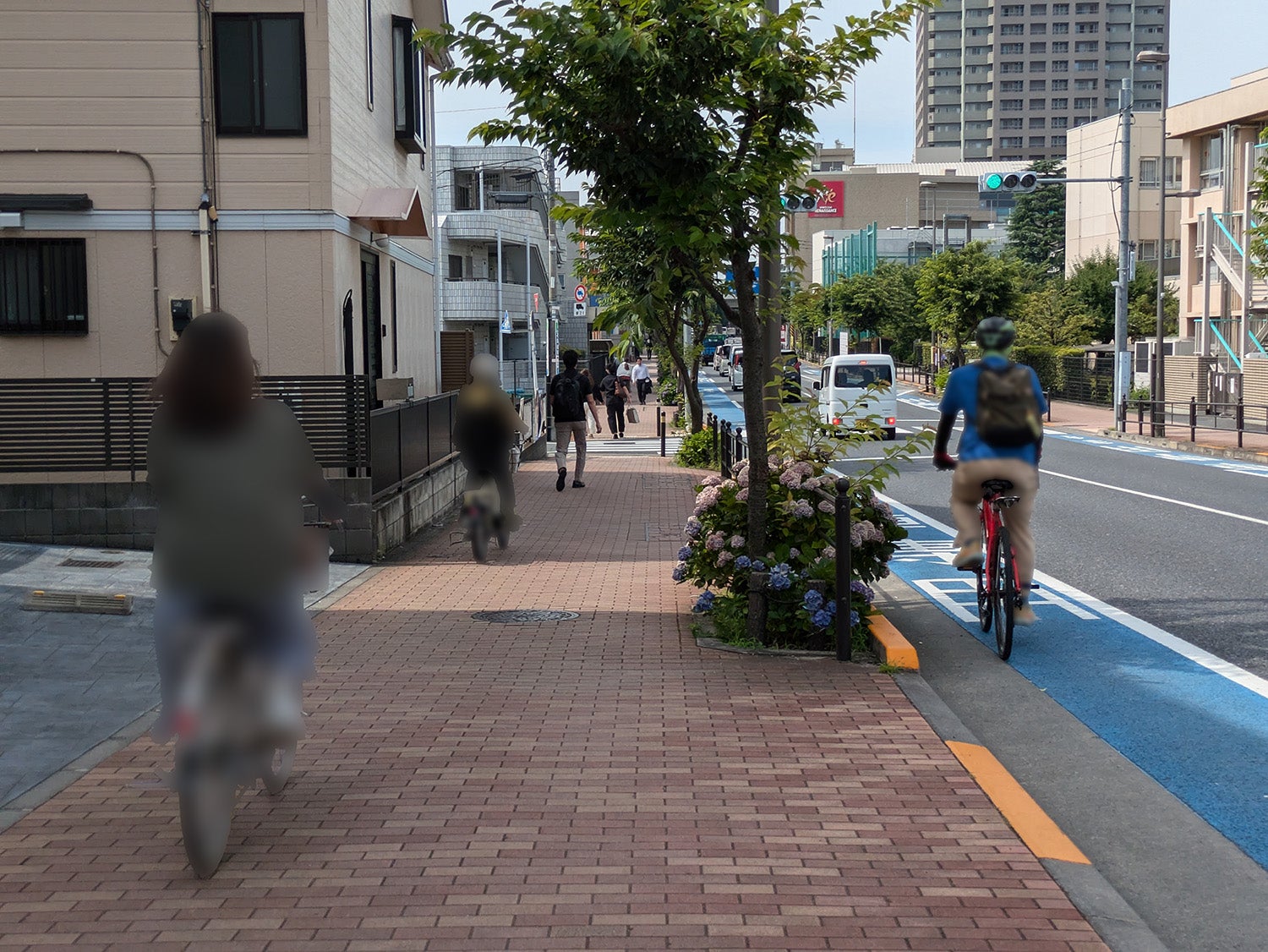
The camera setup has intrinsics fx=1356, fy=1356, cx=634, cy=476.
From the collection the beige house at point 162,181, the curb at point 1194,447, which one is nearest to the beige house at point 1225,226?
the curb at point 1194,447

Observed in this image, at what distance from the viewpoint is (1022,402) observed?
14.1ft

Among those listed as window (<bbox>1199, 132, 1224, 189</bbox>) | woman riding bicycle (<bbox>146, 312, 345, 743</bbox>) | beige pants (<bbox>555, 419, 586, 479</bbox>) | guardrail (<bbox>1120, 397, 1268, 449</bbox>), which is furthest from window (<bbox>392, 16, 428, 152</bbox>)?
window (<bbox>1199, 132, 1224, 189</bbox>)

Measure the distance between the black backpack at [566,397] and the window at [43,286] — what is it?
6.16 meters

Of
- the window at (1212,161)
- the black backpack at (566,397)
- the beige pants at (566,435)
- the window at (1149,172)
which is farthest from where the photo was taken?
the window at (1149,172)

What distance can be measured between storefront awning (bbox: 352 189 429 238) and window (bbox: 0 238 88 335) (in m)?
3.37

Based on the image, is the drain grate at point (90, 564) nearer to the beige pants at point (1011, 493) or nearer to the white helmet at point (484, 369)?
the beige pants at point (1011, 493)

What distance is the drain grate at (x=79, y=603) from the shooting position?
1086cm

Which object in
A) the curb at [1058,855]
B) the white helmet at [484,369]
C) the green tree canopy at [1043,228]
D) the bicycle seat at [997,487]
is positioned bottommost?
the curb at [1058,855]

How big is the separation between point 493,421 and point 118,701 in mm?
4585

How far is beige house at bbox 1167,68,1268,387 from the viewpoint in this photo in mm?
47156

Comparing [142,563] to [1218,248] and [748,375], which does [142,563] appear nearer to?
[748,375]

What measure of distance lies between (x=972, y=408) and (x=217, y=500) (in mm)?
2690

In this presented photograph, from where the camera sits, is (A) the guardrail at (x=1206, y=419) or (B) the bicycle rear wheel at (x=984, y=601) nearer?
(B) the bicycle rear wheel at (x=984, y=601)

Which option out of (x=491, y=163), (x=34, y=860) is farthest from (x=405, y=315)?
(x=491, y=163)
